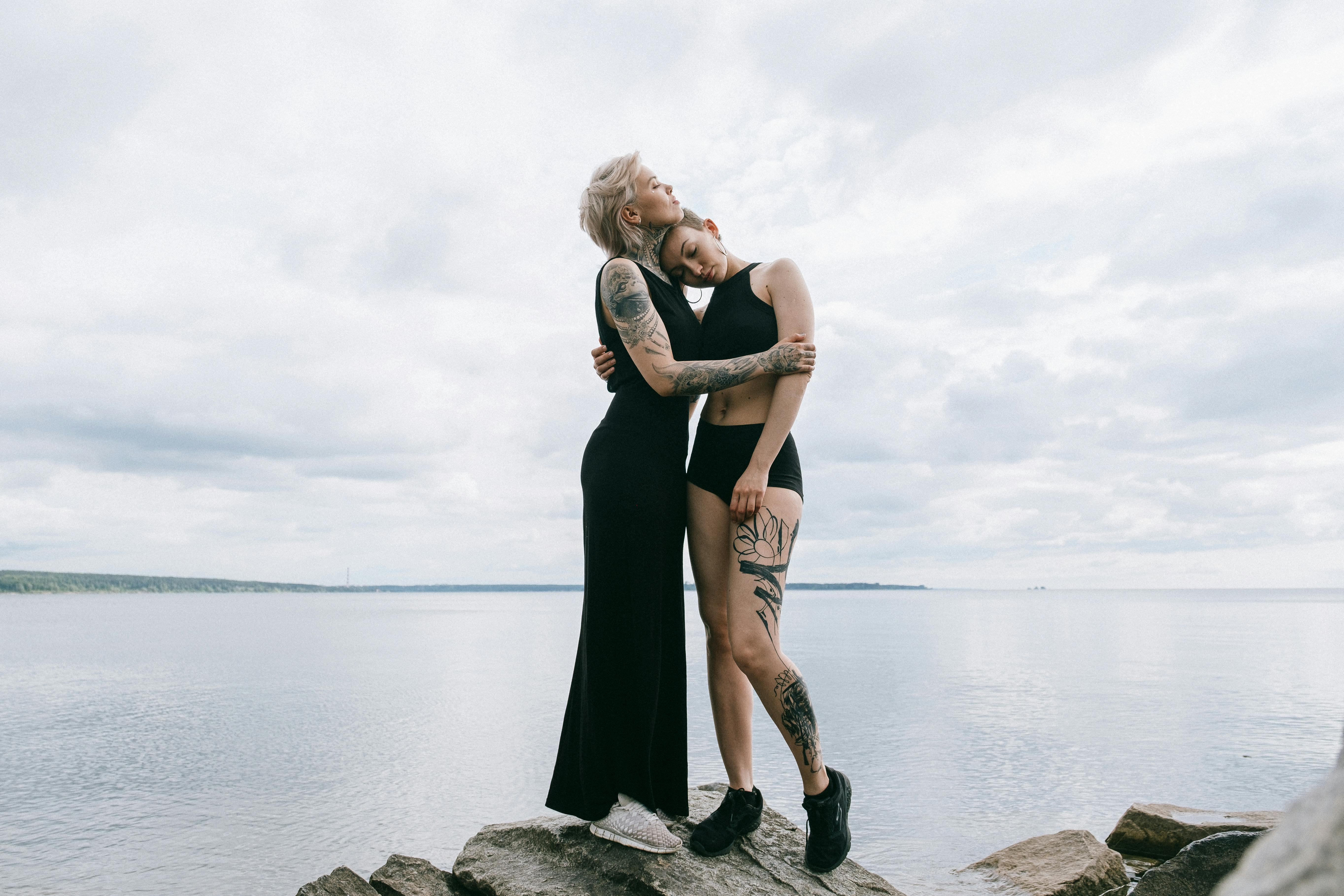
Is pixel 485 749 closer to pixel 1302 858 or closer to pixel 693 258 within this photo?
pixel 693 258

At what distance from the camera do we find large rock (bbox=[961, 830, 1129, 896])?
18.4 ft

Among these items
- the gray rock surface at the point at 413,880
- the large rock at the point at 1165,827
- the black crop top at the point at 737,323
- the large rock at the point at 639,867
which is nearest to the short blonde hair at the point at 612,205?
the black crop top at the point at 737,323

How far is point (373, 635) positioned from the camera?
4125 cm

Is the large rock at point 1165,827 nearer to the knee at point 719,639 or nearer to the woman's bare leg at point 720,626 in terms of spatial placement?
the woman's bare leg at point 720,626

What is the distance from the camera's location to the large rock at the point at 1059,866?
5.60m

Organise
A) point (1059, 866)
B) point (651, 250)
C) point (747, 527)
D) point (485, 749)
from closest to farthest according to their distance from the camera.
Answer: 1. point (747, 527)
2. point (651, 250)
3. point (1059, 866)
4. point (485, 749)

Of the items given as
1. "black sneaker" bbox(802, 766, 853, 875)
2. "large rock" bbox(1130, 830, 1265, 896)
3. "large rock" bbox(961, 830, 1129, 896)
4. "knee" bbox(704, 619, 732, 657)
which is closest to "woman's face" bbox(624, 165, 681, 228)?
"knee" bbox(704, 619, 732, 657)

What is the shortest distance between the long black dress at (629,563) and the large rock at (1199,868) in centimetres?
289

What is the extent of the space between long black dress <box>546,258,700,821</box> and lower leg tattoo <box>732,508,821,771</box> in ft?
1.28

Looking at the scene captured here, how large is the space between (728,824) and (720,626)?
0.94 meters

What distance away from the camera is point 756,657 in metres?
3.70

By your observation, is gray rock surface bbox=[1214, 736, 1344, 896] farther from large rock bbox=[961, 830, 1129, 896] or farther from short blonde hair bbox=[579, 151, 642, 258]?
large rock bbox=[961, 830, 1129, 896]

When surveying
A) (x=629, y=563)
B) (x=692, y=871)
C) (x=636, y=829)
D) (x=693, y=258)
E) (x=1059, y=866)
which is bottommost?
(x=1059, y=866)

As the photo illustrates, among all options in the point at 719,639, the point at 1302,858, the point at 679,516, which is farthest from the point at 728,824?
the point at 1302,858
